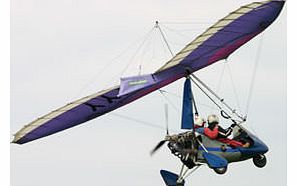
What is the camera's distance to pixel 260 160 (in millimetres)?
42000

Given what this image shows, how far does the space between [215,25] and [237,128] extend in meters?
2.78

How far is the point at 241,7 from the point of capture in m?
41.2

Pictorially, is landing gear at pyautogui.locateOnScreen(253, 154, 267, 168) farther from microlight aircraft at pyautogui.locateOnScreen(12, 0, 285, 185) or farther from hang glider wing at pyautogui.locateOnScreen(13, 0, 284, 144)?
hang glider wing at pyautogui.locateOnScreen(13, 0, 284, 144)

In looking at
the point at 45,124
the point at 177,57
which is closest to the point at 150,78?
the point at 177,57

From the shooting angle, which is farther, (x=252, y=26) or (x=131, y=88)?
(x=252, y=26)

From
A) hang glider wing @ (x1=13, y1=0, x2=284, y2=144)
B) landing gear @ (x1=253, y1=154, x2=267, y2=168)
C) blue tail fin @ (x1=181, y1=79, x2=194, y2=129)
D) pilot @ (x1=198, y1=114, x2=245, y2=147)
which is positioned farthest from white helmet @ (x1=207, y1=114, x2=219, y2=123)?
landing gear @ (x1=253, y1=154, x2=267, y2=168)

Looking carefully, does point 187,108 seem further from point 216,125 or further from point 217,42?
point 217,42

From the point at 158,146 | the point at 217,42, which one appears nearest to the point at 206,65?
the point at 217,42

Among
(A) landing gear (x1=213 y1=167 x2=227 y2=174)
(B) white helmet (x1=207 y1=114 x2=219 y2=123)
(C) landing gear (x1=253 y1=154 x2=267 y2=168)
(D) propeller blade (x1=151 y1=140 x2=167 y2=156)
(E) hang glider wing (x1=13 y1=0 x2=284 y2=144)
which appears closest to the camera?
(A) landing gear (x1=213 y1=167 x2=227 y2=174)

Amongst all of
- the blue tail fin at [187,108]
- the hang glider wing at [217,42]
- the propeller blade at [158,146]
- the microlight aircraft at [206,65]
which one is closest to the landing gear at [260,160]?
the microlight aircraft at [206,65]

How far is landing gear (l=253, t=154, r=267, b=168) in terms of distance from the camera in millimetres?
41969

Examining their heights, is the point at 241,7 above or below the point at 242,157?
above

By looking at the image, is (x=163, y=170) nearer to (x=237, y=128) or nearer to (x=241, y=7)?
(x=237, y=128)

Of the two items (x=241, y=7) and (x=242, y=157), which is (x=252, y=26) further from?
(x=242, y=157)
